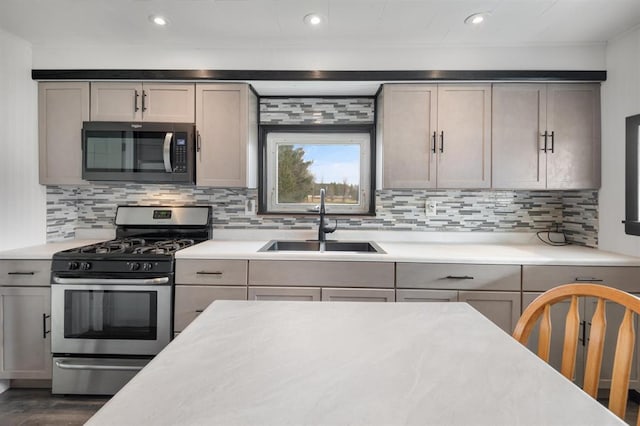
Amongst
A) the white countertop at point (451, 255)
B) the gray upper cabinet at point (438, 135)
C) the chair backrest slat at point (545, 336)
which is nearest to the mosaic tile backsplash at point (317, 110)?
the gray upper cabinet at point (438, 135)

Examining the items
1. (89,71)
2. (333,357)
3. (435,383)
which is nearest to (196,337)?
(333,357)

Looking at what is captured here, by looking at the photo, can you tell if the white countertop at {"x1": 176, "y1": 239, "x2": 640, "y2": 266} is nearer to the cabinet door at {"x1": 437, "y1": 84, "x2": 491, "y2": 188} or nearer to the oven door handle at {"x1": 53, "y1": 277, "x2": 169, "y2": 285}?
the oven door handle at {"x1": 53, "y1": 277, "x2": 169, "y2": 285}

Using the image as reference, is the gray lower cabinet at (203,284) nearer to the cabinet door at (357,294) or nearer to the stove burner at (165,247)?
the stove burner at (165,247)

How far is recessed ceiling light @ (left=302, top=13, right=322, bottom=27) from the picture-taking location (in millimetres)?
2035

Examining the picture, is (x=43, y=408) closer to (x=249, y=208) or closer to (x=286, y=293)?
(x=286, y=293)

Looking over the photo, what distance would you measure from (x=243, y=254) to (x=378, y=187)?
3.76ft

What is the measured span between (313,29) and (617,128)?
2087 mm

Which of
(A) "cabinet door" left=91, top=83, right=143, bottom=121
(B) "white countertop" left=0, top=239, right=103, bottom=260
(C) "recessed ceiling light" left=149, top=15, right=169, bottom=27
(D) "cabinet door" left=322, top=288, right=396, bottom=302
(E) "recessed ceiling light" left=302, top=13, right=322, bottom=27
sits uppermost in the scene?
(C) "recessed ceiling light" left=149, top=15, right=169, bottom=27

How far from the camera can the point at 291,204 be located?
288 cm

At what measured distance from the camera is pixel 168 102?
2.45 meters

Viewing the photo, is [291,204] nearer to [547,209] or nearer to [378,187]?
[378,187]

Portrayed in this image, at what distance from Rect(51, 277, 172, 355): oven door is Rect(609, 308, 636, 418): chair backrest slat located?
82.3 inches

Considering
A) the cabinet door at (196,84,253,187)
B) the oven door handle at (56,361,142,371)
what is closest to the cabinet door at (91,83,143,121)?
the cabinet door at (196,84,253,187)

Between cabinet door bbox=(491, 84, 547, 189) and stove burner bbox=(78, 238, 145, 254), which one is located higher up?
cabinet door bbox=(491, 84, 547, 189)
